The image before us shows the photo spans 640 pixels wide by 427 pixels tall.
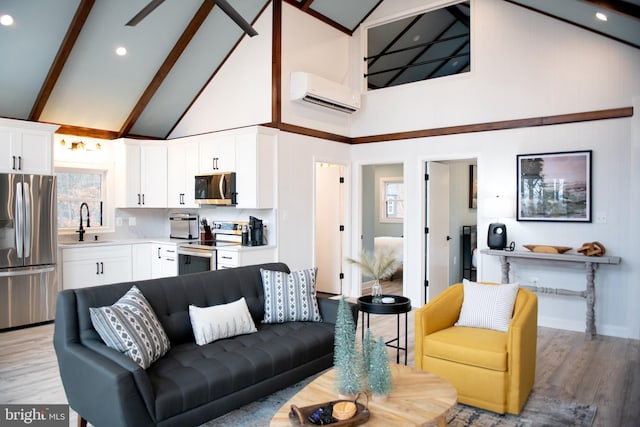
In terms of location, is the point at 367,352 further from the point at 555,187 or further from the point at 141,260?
the point at 141,260

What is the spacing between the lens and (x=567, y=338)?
4719 mm

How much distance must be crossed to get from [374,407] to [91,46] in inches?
201

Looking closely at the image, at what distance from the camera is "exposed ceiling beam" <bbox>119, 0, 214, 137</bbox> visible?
5.42 metres

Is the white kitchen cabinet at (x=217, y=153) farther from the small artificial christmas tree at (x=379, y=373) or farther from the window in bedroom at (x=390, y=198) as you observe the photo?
the window in bedroom at (x=390, y=198)

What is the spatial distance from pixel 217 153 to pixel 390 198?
14.8 feet

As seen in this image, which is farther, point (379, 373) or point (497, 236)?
point (497, 236)

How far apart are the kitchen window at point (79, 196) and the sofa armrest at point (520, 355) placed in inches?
227

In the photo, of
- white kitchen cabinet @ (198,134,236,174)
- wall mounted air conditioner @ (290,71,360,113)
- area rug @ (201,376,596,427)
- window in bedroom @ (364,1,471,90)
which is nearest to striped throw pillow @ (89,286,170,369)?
area rug @ (201,376,596,427)

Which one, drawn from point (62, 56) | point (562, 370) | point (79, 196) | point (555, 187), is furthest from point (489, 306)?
point (79, 196)

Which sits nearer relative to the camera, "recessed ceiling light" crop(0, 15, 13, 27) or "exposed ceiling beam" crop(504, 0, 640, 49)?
"recessed ceiling light" crop(0, 15, 13, 27)

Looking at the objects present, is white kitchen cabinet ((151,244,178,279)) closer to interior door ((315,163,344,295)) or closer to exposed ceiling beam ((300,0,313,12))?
interior door ((315,163,344,295))

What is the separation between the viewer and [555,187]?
16.8 ft

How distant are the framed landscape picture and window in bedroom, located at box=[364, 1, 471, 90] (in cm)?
220

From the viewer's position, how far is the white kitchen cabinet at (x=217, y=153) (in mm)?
5800
